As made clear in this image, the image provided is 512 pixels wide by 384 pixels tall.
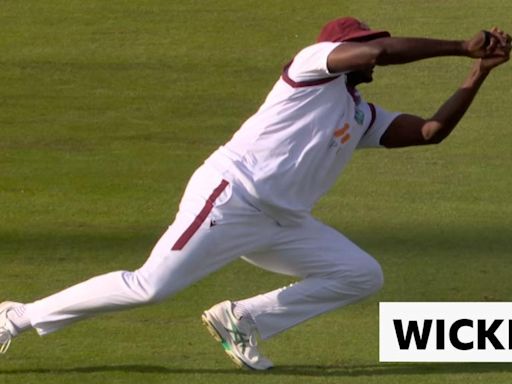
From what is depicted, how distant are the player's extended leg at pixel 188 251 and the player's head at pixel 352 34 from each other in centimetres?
89

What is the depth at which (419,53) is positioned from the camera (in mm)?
7824

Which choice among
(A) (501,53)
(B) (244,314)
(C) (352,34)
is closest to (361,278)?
(B) (244,314)

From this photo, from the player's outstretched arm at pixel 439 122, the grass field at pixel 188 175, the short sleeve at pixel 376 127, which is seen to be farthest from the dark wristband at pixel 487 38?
the grass field at pixel 188 175

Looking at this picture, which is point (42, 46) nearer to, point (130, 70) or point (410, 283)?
point (130, 70)

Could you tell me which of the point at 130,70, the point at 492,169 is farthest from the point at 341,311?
the point at 130,70

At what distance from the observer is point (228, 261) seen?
27.8 feet

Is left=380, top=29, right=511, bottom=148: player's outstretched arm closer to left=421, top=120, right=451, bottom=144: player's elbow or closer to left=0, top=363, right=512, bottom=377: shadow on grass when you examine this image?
left=421, top=120, right=451, bottom=144: player's elbow

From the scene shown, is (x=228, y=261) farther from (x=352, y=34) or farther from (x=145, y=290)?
(x=352, y=34)

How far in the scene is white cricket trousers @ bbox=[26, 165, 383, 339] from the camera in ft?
27.3

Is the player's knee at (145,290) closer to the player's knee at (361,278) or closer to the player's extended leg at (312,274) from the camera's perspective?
the player's extended leg at (312,274)

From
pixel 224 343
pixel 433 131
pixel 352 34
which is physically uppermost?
pixel 352 34

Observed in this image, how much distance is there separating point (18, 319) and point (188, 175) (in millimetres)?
4840

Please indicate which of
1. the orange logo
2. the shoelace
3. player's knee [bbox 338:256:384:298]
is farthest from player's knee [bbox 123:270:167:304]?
the orange logo

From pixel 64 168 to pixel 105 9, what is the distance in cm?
548
